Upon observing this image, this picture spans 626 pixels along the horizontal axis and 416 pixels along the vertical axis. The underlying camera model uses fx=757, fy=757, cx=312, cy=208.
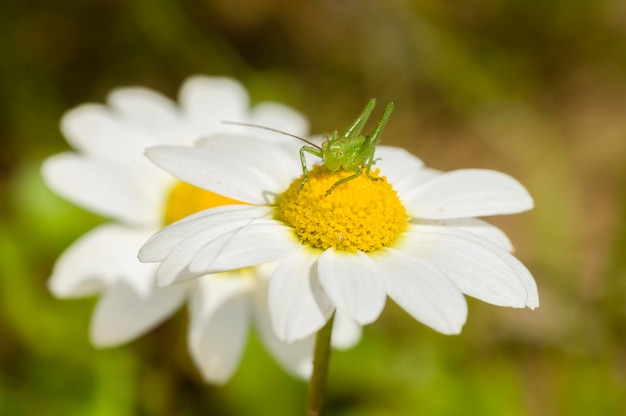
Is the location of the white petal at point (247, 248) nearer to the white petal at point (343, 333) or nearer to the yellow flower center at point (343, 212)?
the yellow flower center at point (343, 212)

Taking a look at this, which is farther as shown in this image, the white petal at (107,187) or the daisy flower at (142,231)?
the white petal at (107,187)

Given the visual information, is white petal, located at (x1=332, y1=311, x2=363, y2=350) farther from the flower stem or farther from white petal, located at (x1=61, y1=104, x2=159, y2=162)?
white petal, located at (x1=61, y1=104, x2=159, y2=162)

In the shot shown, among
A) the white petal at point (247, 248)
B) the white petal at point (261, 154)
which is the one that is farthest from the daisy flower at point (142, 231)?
the white petal at point (247, 248)

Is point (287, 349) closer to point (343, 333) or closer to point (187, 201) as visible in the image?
point (343, 333)

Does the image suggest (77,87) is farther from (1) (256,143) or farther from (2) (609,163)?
(2) (609,163)

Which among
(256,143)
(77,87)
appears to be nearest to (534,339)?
(256,143)

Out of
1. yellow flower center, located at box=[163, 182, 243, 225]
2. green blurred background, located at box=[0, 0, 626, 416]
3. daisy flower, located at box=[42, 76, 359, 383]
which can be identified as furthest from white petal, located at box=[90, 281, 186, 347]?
green blurred background, located at box=[0, 0, 626, 416]

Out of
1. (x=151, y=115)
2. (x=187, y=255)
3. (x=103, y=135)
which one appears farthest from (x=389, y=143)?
(x=187, y=255)
